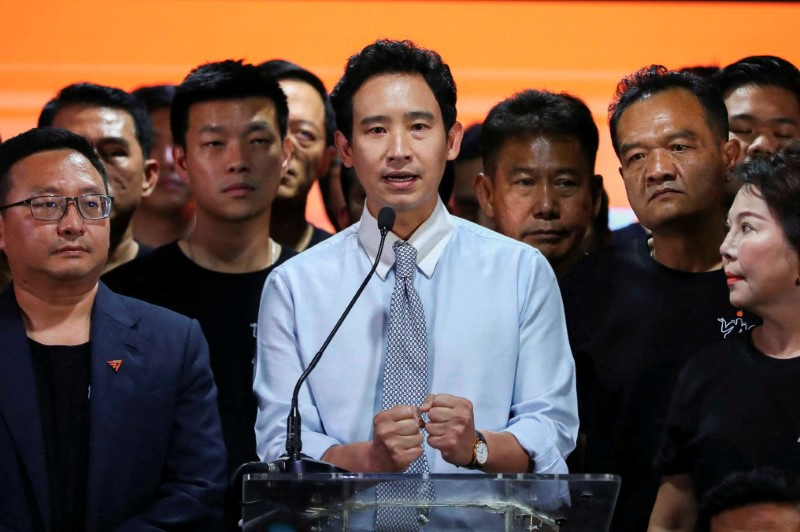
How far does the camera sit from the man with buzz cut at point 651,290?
10.4 ft

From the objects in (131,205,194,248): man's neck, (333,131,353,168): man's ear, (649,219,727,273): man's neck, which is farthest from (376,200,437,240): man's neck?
(131,205,194,248): man's neck

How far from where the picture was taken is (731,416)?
2750 mm

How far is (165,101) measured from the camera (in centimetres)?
480

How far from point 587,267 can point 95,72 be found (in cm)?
237

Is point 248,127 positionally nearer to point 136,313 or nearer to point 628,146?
point 136,313

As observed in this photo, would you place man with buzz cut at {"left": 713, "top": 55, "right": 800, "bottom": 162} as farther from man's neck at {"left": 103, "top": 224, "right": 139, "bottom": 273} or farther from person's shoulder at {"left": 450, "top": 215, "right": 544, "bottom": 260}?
man's neck at {"left": 103, "top": 224, "right": 139, "bottom": 273}

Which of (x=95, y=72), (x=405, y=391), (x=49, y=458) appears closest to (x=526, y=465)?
(x=405, y=391)

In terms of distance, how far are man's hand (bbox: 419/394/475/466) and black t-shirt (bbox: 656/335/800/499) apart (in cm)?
57

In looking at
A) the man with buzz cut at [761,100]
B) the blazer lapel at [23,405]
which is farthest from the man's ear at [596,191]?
the blazer lapel at [23,405]

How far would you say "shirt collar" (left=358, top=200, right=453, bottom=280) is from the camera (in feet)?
9.68

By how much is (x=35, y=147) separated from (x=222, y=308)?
0.70 metres

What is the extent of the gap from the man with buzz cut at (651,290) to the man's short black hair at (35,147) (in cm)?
122

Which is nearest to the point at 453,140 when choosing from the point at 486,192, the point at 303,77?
the point at 486,192

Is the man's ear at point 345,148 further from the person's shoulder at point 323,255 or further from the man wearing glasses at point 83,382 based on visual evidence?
the man wearing glasses at point 83,382
